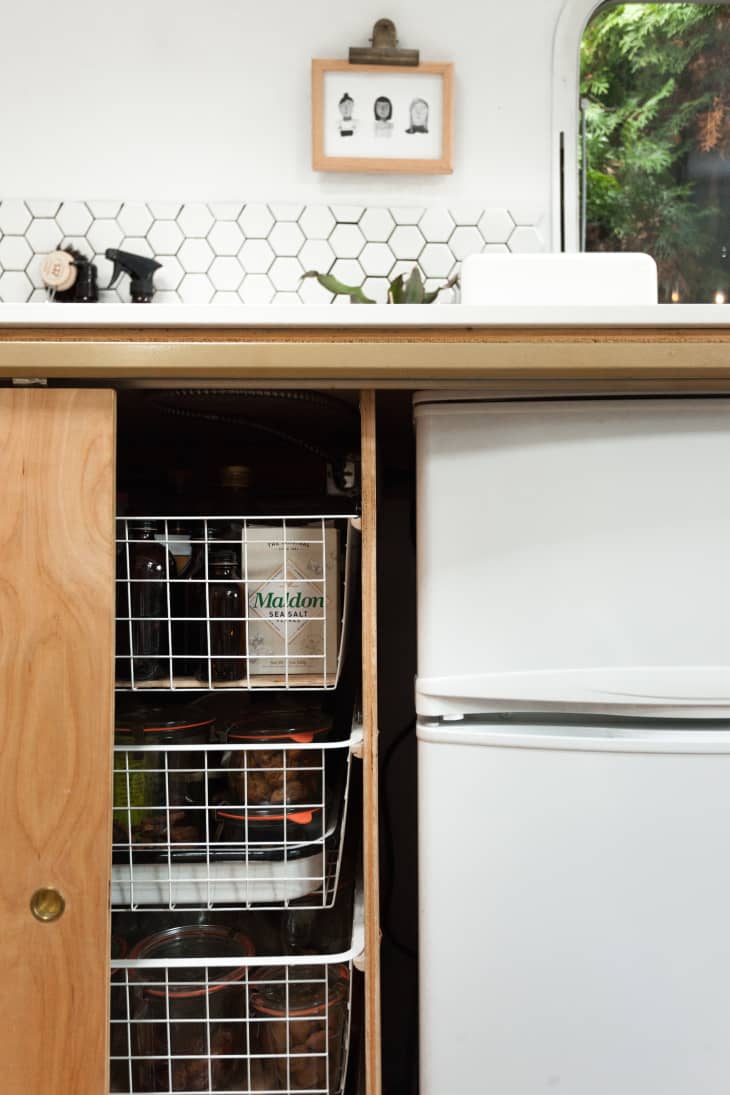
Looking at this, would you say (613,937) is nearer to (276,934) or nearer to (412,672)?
(276,934)

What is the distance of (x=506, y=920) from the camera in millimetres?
745

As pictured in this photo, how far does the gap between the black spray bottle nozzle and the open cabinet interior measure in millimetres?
473

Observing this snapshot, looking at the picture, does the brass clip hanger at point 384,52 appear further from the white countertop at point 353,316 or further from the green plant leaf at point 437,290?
the white countertop at point 353,316

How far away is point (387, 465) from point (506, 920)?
707 mm

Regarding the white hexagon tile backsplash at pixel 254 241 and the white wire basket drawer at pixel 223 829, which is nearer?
the white wire basket drawer at pixel 223 829

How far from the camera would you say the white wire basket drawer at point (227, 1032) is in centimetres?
84

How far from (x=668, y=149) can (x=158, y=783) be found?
4.52 feet

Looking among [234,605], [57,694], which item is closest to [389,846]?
[234,605]

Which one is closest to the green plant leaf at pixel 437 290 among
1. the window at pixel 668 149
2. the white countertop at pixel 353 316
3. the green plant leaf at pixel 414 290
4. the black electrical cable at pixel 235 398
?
the green plant leaf at pixel 414 290

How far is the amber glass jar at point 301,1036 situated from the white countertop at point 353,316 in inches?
25.1

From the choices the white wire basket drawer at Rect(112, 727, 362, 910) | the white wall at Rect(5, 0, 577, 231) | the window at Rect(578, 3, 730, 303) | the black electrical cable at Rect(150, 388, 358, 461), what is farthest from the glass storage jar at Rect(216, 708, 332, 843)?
the window at Rect(578, 3, 730, 303)

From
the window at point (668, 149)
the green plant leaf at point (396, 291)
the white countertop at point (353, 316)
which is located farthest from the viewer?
the window at point (668, 149)

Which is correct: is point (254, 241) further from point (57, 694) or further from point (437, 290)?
point (57, 694)

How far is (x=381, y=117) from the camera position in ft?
4.44
